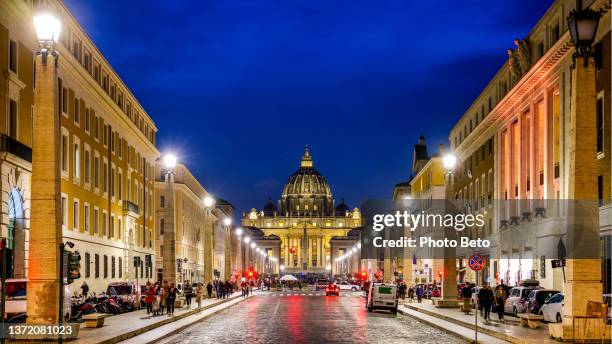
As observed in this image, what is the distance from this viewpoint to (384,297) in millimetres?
51156

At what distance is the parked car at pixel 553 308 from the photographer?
35.1m

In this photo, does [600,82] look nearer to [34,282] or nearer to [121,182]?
[34,282]

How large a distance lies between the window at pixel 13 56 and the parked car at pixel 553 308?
78.4ft

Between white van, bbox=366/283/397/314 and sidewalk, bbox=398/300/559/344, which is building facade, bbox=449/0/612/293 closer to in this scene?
sidewalk, bbox=398/300/559/344

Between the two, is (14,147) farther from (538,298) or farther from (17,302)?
(538,298)

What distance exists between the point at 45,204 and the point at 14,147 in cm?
1414

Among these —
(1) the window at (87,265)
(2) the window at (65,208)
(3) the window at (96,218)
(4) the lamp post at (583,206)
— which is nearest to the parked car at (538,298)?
(4) the lamp post at (583,206)

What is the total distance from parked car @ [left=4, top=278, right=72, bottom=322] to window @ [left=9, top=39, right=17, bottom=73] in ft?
37.6

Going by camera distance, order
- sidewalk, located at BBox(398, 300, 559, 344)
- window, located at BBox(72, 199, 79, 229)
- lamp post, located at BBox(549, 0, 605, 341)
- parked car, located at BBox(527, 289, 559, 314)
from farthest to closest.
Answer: window, located at BBox(72, 199, 79, 229)
parked car, located at BBox(527, 289, 559, 314)
sidewalk, located at BBox(398, 300, 559, 344)
lamp post, located at BBox(549, 0, 605, 341)

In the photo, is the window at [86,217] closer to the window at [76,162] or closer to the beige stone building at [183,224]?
the window at [76,162]

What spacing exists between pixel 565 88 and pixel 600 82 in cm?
544

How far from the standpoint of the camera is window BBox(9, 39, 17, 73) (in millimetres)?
38609

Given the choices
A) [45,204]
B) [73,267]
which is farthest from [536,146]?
[73,267]

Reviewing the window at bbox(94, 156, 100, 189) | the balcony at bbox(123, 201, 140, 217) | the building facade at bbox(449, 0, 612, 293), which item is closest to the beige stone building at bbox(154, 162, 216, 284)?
the balcony at bbox(123, 201, 140, 217)
